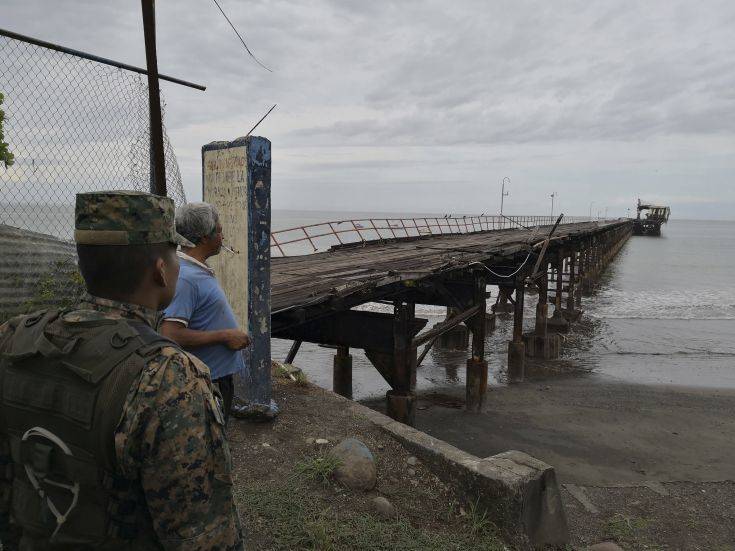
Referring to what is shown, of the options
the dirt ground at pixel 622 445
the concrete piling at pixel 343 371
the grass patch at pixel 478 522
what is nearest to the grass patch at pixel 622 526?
the dirt ground at pixel 622 445

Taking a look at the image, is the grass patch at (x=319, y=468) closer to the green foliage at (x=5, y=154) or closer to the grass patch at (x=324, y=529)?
the grass patch at (x=324, y=529)

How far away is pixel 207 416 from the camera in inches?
56.1

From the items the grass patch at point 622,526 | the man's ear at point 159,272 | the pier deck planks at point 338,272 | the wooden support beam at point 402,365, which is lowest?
the grass patch at point 622,526

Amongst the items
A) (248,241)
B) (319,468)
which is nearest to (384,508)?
(319,468)

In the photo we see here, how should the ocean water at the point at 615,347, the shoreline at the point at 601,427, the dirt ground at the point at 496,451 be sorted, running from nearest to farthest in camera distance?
the dirt ground at the point at 496,451, the shoreline at the point at 601,427, the ocean water at the point at 615,347

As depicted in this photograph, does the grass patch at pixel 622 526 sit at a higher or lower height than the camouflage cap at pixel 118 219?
lower

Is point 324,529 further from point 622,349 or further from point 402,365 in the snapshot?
point 622,349

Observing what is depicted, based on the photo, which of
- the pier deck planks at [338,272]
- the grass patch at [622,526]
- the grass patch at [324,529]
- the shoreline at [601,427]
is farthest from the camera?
the shoreline at [601,427]

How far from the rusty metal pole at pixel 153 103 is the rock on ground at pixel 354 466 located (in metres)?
2.64

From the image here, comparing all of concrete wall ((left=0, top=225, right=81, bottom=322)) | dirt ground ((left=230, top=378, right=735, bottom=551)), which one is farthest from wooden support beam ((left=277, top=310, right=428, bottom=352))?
concrete wall ((left=0, top=225, right=81, bottom=322))

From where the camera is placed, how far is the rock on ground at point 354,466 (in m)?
3.90

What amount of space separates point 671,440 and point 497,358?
8.04 meters

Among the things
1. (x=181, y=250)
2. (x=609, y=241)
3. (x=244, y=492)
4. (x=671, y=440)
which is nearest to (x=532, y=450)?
(x=671, y=440)

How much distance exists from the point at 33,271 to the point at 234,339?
8.87ft
